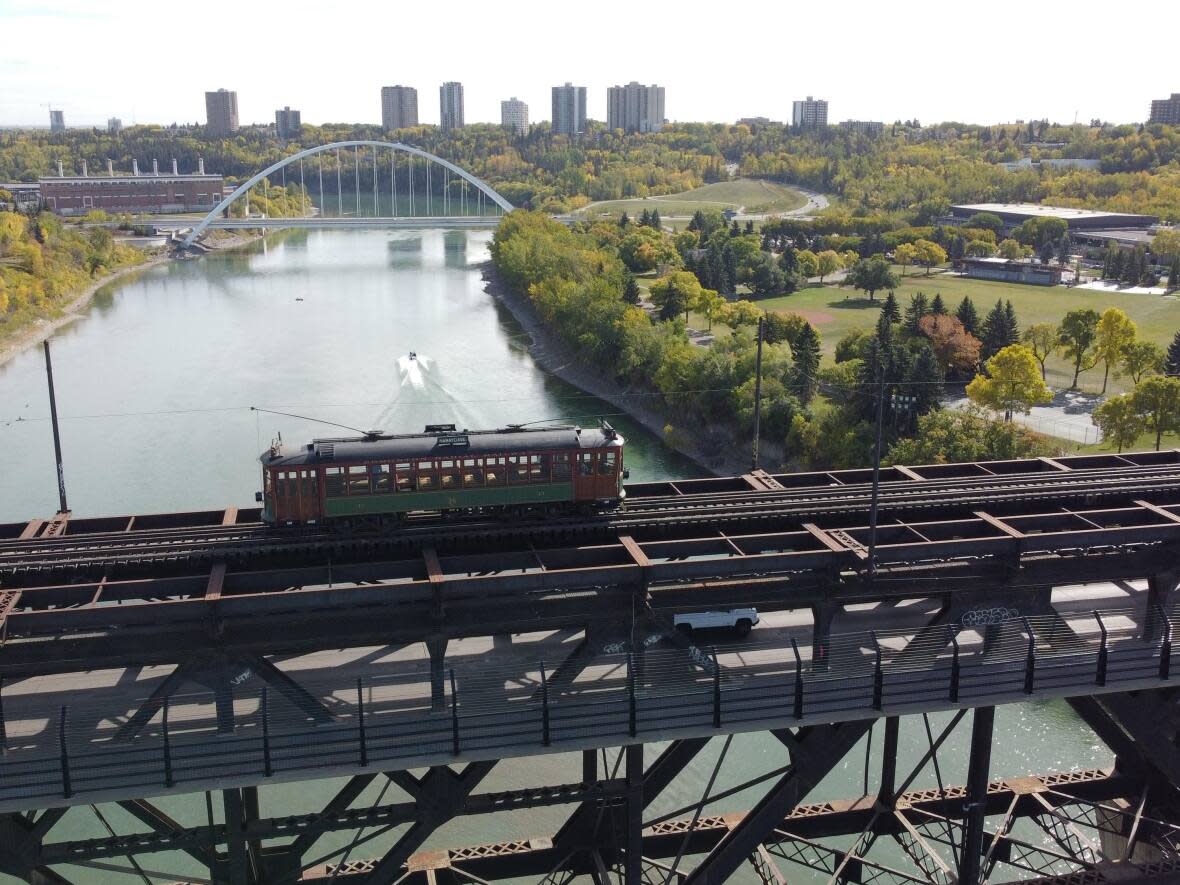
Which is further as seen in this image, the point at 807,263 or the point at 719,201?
the point at 719,201

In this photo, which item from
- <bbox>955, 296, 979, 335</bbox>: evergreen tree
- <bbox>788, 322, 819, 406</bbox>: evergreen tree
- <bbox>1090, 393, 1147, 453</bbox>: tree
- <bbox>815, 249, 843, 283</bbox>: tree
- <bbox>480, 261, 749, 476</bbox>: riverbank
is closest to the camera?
<bbox>1090, 393, 1147, 453</bbox>: tree

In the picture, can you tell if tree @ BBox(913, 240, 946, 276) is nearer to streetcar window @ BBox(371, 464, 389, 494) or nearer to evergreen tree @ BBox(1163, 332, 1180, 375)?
evergreen tree @ BBox(1163, 332, 1180, 375)

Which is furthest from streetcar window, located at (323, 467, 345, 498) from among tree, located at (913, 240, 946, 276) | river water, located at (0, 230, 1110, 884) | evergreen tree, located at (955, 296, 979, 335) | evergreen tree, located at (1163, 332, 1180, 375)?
tree, located at (913, 240, 946, 276)

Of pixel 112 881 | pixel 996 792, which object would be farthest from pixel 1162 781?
pixel 112 881

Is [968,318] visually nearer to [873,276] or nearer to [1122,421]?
[1122,421]

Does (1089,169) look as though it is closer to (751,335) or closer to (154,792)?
(751,335)

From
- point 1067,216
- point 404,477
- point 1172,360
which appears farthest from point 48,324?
point 1067,216
